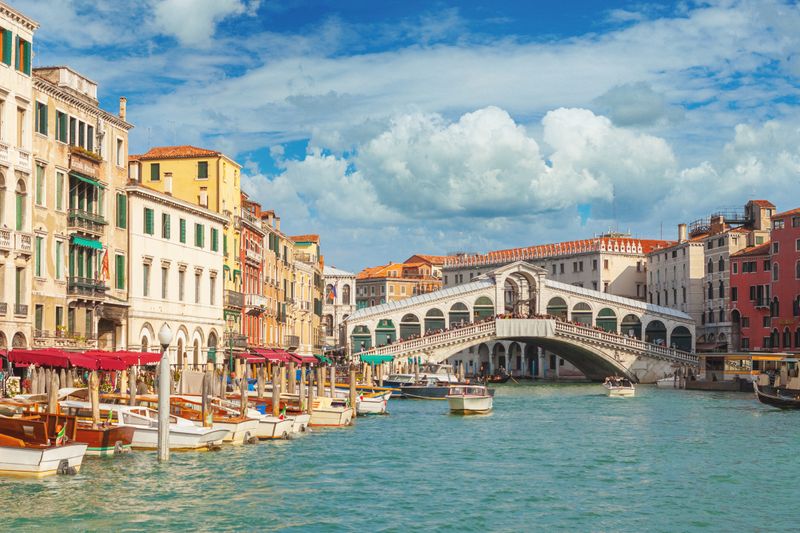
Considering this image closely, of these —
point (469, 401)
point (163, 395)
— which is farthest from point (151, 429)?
point (469, 401)

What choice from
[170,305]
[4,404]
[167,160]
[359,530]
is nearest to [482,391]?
[170,305]

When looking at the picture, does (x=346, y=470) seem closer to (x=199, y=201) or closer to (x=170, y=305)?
(x=170, y=305)

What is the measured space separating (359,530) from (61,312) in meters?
17.1

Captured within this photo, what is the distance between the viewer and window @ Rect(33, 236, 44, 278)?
30656 millimetres

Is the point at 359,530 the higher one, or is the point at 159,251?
the point at 159,251

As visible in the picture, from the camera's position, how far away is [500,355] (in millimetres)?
99438

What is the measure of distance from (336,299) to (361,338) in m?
35.8

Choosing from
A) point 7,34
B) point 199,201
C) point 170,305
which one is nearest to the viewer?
point 7,34

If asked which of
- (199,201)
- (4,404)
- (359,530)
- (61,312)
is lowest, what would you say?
(359,530)

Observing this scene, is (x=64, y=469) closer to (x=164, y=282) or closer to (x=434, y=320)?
(x=164, y=282)

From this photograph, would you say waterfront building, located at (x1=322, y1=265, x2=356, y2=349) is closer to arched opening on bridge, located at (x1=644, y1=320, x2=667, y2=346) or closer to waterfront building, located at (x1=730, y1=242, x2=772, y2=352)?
arched opening on bridge, located at (x1=644, y1=320, x2=667, y2=346)

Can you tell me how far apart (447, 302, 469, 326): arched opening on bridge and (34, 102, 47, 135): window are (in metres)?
41.2

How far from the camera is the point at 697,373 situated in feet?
217

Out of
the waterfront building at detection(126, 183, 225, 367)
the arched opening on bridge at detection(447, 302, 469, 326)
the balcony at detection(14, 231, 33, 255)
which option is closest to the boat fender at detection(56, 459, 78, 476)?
the balcony at detection(14, 231, 33, 255)
